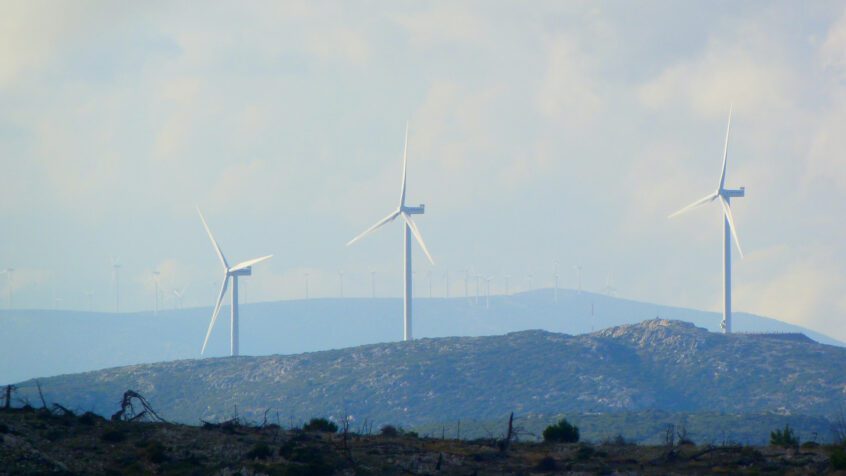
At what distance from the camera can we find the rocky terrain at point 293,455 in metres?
54.2

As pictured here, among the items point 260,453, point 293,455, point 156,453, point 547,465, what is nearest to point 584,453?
point 547,465

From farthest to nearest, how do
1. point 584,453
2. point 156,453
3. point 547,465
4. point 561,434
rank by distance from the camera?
1. point 561,434
2. point 584,453
3. point 547,465
4. point 156,453

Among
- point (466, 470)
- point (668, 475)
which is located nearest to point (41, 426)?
point (466, 470)

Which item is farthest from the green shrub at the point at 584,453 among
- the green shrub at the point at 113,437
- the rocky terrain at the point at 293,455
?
the green shrub at the point at 113,437

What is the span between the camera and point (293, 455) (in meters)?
56.8

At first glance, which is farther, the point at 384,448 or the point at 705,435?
the point at 705,435

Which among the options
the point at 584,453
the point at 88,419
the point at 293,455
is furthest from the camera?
the point at 88,419

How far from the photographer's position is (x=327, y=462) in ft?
183

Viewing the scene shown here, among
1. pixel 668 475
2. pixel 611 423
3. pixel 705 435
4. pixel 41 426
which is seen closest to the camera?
pixel 668 475

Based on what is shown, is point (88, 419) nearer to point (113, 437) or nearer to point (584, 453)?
point (113, 437)

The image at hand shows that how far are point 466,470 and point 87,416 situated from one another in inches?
774

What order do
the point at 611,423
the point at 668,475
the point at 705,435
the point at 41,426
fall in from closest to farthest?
the point at 668,475, the point at 41,426, the point at 705,435, the point at 611,423

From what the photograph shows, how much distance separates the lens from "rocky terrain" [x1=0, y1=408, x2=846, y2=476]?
5422 cm

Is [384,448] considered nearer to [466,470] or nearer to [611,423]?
[466,470]
